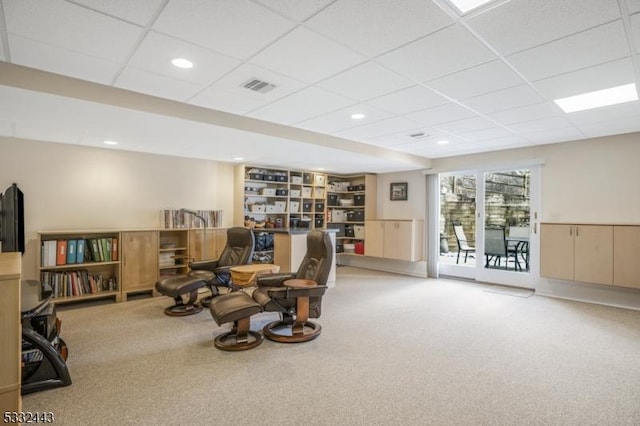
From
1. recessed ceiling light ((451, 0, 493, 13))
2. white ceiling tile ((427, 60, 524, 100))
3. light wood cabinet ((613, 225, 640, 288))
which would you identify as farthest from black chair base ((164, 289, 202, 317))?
light wood cabinet ((613, 225, 640, 288))

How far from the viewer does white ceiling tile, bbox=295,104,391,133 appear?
12.1ft

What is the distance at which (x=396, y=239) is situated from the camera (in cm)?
713

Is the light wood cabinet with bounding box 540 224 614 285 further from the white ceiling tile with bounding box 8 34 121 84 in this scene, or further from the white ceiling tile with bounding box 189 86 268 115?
the white ceiling tile with bounding box 8 34 121 84

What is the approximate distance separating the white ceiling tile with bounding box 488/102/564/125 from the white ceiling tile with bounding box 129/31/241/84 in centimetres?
294

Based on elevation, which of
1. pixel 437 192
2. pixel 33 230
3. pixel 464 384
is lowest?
pixel 464 384

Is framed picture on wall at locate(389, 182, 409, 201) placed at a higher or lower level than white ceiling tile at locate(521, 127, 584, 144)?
lower

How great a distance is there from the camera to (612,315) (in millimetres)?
4418

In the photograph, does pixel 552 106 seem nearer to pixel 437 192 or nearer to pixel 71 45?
pixel 437 192

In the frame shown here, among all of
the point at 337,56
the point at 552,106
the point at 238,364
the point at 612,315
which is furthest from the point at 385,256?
the point at 337,56

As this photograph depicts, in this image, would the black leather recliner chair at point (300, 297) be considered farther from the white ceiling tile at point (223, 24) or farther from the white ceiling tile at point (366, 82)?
the white ceiling tile at point (223, 24)

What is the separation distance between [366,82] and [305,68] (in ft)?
1.88

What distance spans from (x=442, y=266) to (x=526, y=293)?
5.85 feet

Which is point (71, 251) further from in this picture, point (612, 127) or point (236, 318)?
point (612, 127)

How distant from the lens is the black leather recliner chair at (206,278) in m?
4.22
